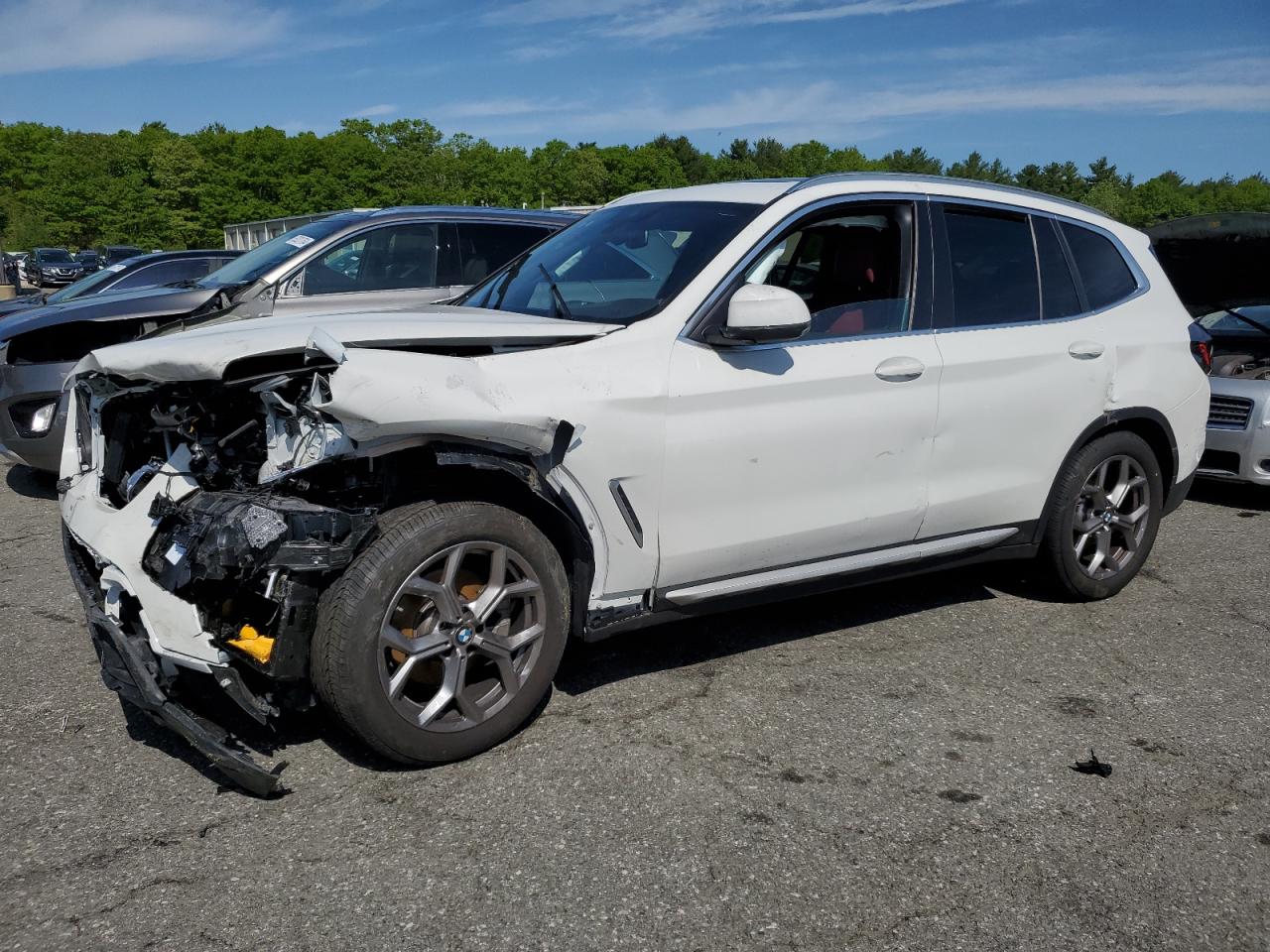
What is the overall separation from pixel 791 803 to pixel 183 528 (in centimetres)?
198

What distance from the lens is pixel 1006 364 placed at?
14.9 ft

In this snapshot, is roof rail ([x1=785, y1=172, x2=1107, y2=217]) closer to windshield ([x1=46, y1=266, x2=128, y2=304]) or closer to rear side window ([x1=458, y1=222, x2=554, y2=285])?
rear side window ([x1=458, y1=222, x2=554, y2=285])

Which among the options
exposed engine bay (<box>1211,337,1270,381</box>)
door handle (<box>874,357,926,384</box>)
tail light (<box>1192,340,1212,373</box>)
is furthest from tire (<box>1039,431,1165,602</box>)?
exposed engine bay (<box>1211,337,1270,381</box>)

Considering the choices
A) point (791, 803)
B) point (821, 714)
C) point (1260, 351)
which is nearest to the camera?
point (791, 803)

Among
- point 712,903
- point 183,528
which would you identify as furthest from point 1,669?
point 712,903

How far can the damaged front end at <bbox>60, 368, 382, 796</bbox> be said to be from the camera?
10.1 ft

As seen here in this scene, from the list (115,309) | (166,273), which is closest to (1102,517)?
(115,309)

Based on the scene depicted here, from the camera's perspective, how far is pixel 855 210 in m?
4.38

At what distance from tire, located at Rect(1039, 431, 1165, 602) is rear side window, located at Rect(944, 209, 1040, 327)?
755 millimetres

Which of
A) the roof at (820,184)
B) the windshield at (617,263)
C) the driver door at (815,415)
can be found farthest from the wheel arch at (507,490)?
the roof at (820,184)

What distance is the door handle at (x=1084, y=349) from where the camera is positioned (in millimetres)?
4766

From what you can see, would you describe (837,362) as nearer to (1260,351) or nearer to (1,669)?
(1,669)

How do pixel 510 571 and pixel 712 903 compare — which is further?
pixel 510 571

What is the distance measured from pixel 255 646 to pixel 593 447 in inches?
46.7
